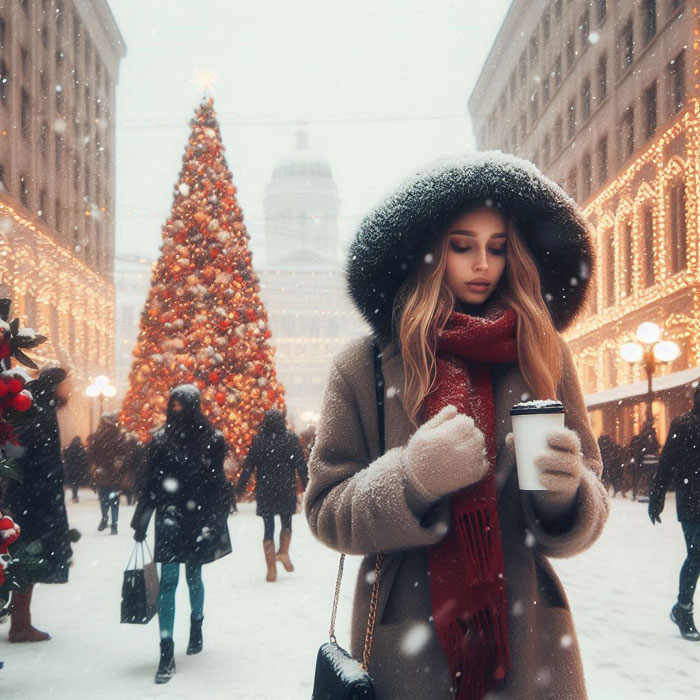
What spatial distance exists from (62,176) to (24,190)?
6147 mm

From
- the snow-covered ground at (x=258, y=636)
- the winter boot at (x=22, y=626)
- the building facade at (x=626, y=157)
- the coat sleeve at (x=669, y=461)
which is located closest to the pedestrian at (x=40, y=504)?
the winter boot at (x=22, y=626)

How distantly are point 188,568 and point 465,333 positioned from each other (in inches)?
200

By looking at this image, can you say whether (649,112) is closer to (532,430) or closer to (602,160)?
→ (602,160)

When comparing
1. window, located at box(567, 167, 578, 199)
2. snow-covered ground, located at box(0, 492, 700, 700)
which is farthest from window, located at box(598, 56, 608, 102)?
snow-covered ground, located at box(0, 492, 700, 700)

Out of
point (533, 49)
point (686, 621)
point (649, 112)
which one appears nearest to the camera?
point (686, 621)

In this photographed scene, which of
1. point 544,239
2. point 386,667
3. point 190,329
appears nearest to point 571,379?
point 544,239

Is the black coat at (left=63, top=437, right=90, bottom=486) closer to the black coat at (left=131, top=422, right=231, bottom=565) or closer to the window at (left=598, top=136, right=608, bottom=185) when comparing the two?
the black coat at (left=131, top=422, right=231, bottom=565)

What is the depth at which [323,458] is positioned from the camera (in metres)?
2.37

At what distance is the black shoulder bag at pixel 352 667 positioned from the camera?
209cm

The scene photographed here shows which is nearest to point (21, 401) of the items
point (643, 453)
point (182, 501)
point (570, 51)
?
point (182, 501)

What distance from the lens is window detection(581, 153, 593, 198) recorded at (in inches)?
1519

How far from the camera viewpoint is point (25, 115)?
3500 centimetres

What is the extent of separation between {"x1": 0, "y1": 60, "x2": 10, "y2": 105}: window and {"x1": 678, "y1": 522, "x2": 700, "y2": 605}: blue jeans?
29.0 m

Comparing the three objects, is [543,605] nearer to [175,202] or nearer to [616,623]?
[616,623]
